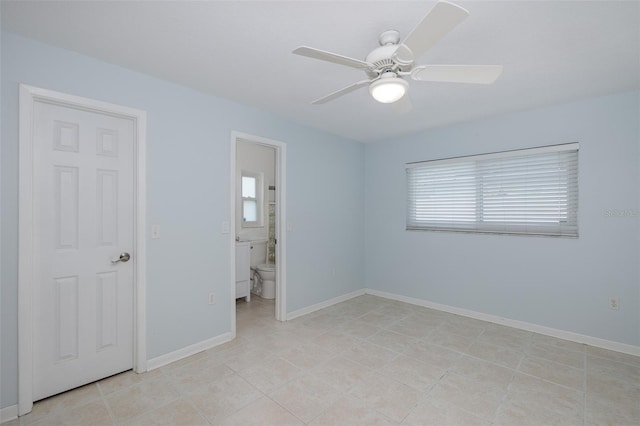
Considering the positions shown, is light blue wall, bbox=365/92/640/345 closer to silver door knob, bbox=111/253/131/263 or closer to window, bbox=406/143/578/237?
window, bbox=406/143/578/237

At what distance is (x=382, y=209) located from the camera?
4.60 m

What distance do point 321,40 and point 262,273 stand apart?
3.41 metres

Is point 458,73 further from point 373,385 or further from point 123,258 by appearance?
point 123,258

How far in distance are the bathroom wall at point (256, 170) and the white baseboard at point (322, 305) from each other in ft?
5.16

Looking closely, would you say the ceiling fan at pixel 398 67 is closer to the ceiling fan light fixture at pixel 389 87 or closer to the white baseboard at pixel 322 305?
the ceiling fan light fixture at pixel 389 87

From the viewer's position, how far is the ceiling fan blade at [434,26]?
1197mm

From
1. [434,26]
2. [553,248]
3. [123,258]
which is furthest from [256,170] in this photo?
[553,248]

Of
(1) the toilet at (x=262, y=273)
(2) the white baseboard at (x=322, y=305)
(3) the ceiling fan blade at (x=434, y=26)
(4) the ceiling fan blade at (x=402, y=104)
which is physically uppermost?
(3) the ceiling fan blade at (x=434, y=26)

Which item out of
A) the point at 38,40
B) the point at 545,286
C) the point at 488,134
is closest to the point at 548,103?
the point at 488,134

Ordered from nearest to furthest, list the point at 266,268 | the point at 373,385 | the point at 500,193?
the point at 373,385 < the point at 500,193 < the point at 266,268

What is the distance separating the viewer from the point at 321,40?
193 cm

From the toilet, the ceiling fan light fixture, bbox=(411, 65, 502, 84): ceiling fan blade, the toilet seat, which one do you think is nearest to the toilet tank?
the toilet

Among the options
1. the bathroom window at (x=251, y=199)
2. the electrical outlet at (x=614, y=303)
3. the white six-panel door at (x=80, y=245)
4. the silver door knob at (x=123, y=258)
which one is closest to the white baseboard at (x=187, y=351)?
the white six-panel door at (x=80, y=245)

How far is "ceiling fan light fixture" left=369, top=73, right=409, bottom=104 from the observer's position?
66.2 inches
